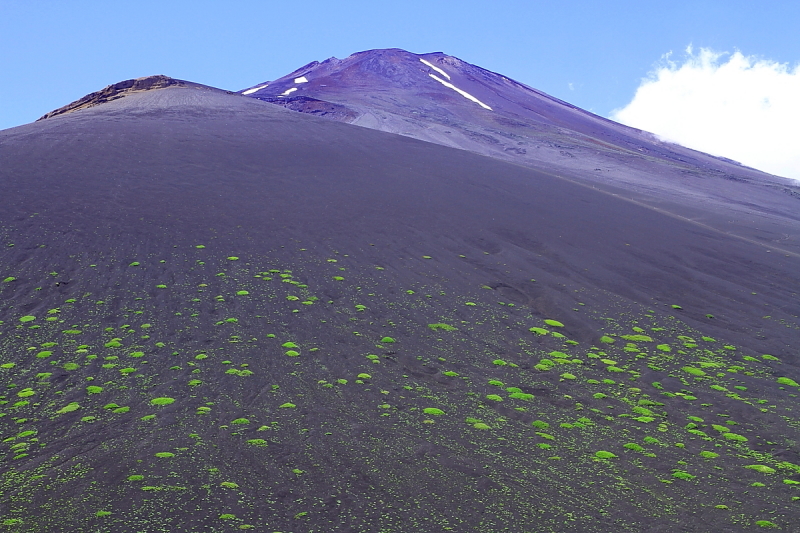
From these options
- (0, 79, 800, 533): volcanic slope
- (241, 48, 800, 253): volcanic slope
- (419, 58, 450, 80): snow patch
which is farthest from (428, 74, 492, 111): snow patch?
(0, 79, 800, 533): volcanic slope

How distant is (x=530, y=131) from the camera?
3650 cm

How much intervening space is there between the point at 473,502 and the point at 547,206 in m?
12.7

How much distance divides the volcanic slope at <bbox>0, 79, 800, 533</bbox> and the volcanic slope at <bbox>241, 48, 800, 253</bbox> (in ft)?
28.0

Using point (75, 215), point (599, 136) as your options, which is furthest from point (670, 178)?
point (75, 215)

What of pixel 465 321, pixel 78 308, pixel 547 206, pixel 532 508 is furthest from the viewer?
pixel 547 206

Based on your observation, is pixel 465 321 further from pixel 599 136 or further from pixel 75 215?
pixel 599 136

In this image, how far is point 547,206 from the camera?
1681 cm

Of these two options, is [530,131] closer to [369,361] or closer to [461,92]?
[461,92]

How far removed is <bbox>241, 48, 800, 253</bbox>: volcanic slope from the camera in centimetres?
2352

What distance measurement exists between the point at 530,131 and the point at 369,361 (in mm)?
31140

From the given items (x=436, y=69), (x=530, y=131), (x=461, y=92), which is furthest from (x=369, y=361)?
(x=436, y=69)

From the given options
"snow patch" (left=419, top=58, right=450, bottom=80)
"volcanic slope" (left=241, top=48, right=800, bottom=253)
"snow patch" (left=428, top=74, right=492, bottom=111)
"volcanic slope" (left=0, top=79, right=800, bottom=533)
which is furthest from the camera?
"snow patch" (left=419, top=58, right=450, bottom=80)

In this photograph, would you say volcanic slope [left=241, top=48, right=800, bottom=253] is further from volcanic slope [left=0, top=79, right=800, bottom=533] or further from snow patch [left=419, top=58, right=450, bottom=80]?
volcanic slope [left=0, top=79, right=800, bottom=533]

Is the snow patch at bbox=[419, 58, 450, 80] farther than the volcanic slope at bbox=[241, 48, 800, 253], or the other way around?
the snow patch at bbox=[419, 58, 450, 80]
